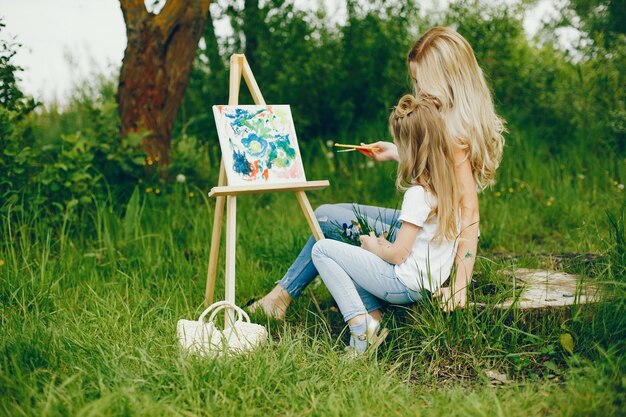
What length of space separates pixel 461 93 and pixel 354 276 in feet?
3.03

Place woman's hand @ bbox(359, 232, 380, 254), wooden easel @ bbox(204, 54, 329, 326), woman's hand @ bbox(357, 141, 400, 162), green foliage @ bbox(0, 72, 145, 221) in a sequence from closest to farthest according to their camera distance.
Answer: woman's hand @ bbox(359, 232, 380, 254) < wooden easel @ bbox(204, 54, 329, 326) < woman's hand @ bbox(357, 141, 400, 162) < green foliage @ bbox(0, 72, 145, 221)

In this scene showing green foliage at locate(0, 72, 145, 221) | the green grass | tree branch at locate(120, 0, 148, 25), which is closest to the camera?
the green grass

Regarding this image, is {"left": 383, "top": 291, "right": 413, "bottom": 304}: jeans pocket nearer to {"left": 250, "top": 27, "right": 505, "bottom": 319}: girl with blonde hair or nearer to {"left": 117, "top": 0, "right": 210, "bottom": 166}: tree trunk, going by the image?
{"left": 250, "top": 27, "right": 505, "bottom": 319}: girl with blonde hair

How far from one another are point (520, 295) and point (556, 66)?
417 cm

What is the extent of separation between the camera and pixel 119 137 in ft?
15.0

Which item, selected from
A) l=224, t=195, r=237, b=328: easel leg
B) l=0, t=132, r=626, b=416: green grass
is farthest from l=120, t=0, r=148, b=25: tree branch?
l=224, t=195, r=237, b=328: easel leg

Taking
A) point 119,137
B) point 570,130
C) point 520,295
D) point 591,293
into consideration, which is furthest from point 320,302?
point 570,130

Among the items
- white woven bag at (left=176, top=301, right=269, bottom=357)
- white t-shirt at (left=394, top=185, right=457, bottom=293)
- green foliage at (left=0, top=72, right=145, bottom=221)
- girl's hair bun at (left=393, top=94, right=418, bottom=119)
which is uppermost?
girl's hair bun at (left=393, top=94, right=418, bottom=119)

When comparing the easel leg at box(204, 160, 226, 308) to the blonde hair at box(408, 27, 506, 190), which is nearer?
the blonde hair at box(408, 27, 506, 190)

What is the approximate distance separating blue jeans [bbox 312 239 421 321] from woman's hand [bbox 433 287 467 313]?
0.10 metres

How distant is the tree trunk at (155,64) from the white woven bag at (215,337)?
205 cm

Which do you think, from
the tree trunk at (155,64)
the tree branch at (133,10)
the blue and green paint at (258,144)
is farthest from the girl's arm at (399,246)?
the tree branch at (133,10)

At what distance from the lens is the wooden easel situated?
2.95 m

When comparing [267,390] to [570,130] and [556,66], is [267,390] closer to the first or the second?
[570,130]
